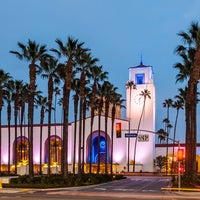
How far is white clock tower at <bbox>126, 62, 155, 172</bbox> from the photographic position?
9994cm

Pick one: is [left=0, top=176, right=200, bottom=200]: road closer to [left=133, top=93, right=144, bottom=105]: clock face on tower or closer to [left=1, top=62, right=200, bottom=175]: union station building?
[left=1, top=62, right=200, bottom=175]: union station building

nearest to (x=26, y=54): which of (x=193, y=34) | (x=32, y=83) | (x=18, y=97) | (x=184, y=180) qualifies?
(x=32, y=83)

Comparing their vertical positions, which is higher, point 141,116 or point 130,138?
point 141,116

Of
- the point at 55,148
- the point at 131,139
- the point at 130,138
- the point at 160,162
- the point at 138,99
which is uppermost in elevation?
the point at 138,99

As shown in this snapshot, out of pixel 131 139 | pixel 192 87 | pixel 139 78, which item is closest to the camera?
pixel 192 87

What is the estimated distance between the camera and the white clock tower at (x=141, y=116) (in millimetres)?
99938

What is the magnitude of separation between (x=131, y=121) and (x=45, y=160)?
71.2 ft

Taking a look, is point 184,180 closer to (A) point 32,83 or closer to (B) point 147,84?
(A) point 32,83

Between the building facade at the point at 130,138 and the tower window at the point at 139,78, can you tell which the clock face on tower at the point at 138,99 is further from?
the tower window at the point at 139,78

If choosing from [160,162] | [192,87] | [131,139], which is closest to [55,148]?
[131,139]

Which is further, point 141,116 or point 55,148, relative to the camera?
point 141,116

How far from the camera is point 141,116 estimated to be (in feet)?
334

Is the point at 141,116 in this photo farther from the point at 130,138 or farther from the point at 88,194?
the point at 88,194

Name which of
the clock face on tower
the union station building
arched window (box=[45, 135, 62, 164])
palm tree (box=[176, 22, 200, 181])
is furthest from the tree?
palm tree (box=[176, 22, 200, 181])
